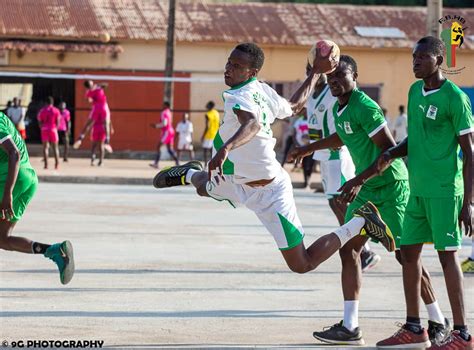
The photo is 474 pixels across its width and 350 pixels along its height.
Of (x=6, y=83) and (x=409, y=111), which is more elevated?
(x=6, y=83)

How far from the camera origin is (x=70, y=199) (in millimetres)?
19719

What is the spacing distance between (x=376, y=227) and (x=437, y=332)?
83 centimetres

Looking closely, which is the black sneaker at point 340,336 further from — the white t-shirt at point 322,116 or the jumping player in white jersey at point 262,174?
the white t-shirt at point 322,116

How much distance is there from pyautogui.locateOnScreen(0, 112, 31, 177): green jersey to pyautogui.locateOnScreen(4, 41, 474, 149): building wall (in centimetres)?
2684

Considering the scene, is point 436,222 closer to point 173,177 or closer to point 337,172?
point 173,177

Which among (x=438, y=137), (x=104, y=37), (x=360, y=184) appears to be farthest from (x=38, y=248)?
(x=104, y=37)

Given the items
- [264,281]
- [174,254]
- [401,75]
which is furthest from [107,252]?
[401,75]

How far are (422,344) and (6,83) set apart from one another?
2998 centimetres

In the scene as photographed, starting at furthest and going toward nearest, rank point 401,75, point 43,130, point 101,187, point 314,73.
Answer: point 401,75 → point 43,130 → point 101,187 → point 314,73

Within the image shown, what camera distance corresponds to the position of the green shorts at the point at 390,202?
26.7ft

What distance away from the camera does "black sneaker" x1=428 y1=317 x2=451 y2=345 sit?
7.87 metres

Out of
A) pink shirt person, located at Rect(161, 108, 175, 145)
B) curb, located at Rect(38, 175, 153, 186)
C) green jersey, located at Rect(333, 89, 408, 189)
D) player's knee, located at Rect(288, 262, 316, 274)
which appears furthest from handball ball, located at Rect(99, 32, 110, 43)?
player's knee, located at Rect(288, 262, 316, 274)

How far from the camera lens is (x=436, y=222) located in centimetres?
746

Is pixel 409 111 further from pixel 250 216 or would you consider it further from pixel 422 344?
pixel 250 216
